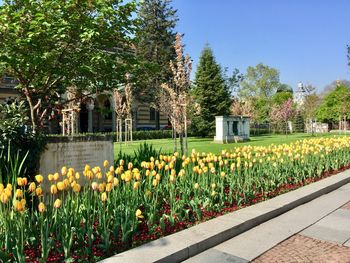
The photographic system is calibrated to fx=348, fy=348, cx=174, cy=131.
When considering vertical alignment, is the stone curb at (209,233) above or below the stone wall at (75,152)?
below

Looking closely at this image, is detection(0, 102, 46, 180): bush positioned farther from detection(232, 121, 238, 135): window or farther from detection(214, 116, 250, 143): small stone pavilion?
detection(232, 121, 238, 135): window

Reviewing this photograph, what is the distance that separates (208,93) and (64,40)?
99.1 feet

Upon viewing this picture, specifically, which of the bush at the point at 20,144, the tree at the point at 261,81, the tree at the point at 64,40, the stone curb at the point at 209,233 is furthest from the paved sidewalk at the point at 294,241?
the tree at the point at 261,81

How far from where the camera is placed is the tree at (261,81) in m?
84.6

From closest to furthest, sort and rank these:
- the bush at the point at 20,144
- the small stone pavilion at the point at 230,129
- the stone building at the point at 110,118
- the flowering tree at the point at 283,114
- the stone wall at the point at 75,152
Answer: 1. the bush at the point at 20,144
2. the stone wall at the point at 75,152
3. the small stone pavilion at the point at 230,129
4. the stone building at the point at 110,118
5. the flowering tree at the point at 283,114

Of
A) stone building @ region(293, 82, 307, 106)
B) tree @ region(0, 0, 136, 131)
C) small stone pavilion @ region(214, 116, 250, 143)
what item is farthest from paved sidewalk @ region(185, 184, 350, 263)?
stone building @ region(293, 82, 307, 106)

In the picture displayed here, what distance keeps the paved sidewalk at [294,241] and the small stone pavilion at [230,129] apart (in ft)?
66.9

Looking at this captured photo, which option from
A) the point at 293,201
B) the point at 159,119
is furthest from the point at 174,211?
the point at 159,119

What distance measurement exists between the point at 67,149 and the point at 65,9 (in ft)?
10.9

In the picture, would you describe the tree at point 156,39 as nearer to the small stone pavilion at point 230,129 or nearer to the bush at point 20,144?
the small stone pavilion at point 230,129

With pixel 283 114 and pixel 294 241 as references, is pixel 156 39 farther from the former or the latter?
pixel 294 241

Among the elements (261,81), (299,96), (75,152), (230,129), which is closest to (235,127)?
(230,129)

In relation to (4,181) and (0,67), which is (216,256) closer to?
(4,181)

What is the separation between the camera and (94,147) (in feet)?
25.4
